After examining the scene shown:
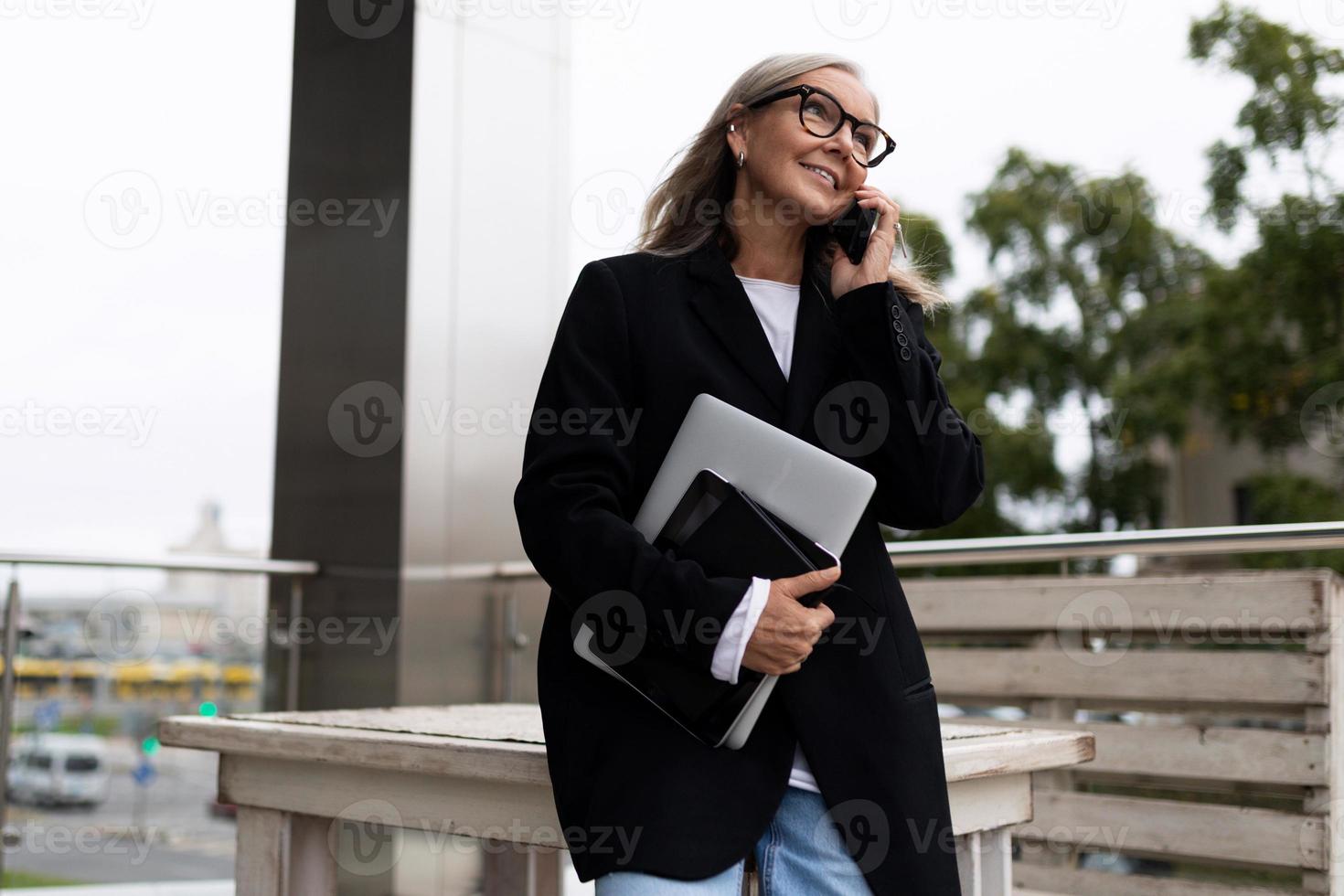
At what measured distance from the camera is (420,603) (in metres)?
3.77

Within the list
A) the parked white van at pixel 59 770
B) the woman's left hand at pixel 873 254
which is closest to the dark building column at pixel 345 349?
the parked white van at pixel 59 770

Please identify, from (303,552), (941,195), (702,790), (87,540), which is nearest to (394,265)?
(303,552)

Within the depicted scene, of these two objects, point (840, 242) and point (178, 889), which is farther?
point (178, 889)

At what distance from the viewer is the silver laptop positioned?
1.31m

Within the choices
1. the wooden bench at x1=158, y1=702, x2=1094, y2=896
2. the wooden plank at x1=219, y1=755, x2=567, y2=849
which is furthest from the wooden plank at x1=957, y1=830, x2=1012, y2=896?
the wooden plank at x1=219, y1=755, x2=567, y2=849

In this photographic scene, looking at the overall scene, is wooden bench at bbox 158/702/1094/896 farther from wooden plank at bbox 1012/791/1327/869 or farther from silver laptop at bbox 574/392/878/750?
wooden plank at bbox 1012/791/1327/869

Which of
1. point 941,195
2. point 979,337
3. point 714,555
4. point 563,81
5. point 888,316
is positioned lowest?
point 714,555

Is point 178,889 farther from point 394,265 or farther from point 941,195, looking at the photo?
point 941,195

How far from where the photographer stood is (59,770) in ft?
11.0

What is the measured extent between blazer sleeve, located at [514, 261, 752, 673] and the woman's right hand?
0.11 ft

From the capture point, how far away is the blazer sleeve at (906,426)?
1412 millimetres

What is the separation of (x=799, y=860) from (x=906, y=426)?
47 cm

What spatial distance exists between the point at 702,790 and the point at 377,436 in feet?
8.93

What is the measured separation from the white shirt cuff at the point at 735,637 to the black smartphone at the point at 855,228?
45 cm
